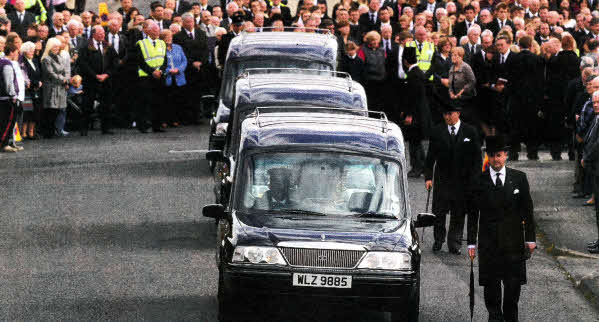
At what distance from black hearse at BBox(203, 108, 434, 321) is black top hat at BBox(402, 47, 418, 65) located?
1117 centimetres

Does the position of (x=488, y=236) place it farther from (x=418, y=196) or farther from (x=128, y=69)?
(x=128, y=69)

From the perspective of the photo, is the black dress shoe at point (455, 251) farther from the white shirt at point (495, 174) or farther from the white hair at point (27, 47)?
the white hair at point (27, 47)

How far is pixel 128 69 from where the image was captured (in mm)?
29422

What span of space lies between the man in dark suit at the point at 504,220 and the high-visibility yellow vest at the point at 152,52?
17.2 m

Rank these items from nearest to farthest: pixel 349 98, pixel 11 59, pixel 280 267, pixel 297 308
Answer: pixel 280 267, pixel 297 308, pixel 349 98, pixel 11 59

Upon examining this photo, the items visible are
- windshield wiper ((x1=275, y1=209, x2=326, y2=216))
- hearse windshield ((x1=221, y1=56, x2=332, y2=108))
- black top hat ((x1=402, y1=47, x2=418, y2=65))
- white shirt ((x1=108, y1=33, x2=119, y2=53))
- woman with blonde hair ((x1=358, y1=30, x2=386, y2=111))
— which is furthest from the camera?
white shirt ((x1=108, y1=33, x2=119, y2=53))

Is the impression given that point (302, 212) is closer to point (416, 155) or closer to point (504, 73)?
point (416, 155)

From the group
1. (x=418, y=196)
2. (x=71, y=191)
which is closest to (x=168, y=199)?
(x=71, y=191)

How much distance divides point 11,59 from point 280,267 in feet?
52.5

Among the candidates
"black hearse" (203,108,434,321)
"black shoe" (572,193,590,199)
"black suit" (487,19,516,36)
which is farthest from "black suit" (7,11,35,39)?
"black hearse" (203,108,434,321)

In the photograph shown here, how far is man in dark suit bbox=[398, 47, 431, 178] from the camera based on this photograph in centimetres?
2336

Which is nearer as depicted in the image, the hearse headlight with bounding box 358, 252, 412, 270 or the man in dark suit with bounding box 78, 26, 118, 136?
the hearse headlight with bounding box 358, 252, 412, 270

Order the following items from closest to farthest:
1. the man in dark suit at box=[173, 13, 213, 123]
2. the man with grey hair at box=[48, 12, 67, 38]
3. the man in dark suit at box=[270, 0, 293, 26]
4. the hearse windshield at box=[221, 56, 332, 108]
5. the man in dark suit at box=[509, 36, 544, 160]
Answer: the hearse windshield at box=[221, 56, 332, 108], the man in dark suit at box=[509, 36, 544, 160], the man in dark suit at box=[173, 13, 213, 123], the man with grey hair at box=[48, 12, 67, 38], the man in dark suit at box=[270, 0, 293, 26]

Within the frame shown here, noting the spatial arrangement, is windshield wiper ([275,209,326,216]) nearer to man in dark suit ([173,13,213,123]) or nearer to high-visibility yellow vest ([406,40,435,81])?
high-visibility yellow vest ([406,40,435,81])
